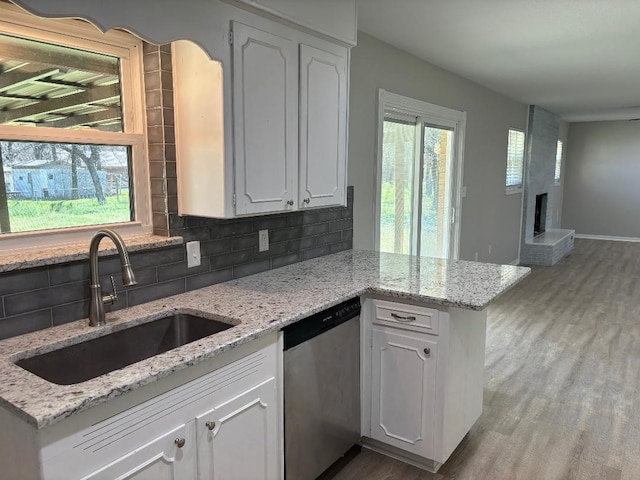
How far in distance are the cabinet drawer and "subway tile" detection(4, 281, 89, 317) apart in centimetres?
125

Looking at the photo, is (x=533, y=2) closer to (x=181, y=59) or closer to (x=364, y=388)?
(x=181, y=59)

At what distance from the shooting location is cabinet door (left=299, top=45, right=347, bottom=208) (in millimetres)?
2252

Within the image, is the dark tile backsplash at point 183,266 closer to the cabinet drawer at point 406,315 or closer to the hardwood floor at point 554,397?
the cabinet drawer at point 406,315

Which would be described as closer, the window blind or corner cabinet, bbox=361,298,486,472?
corner cabinet, bbox=361,298,486,472

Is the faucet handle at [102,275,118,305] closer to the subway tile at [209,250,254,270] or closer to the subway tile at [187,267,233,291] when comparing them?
the subway tile at [187,267,233,291]

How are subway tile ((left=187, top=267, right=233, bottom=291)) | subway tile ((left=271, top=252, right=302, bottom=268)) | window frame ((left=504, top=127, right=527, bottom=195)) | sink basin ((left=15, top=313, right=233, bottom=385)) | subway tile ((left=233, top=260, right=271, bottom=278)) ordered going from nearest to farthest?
sink basin ((left=15, top=313, right=233, bottom=385))
subway tile ((left=187, top=267, right=233, bottom=291))
subway tile ((left=233, top=260, right=271, bottom=278))
subway tile ((left=271, top=252, right=302, bottom=268))
window frame ((left=504, top=127, right=527, bottom=195))

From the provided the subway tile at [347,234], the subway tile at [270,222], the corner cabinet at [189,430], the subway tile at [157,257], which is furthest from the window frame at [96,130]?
the subway tile at [347,234]

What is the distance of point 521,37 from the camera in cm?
341

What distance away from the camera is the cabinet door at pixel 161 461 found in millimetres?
1261

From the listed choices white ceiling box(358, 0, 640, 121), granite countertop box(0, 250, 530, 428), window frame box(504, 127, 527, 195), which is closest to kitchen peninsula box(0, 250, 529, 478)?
granite countertop box(0, 250, 530, 428)

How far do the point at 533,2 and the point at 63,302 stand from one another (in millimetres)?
2852

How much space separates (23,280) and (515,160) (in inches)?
261

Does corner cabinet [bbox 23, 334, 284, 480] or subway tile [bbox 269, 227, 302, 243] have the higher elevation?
subway tile [bbox 269, 227, 302, 243]

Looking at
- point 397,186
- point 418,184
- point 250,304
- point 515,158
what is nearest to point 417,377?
point 250,304
